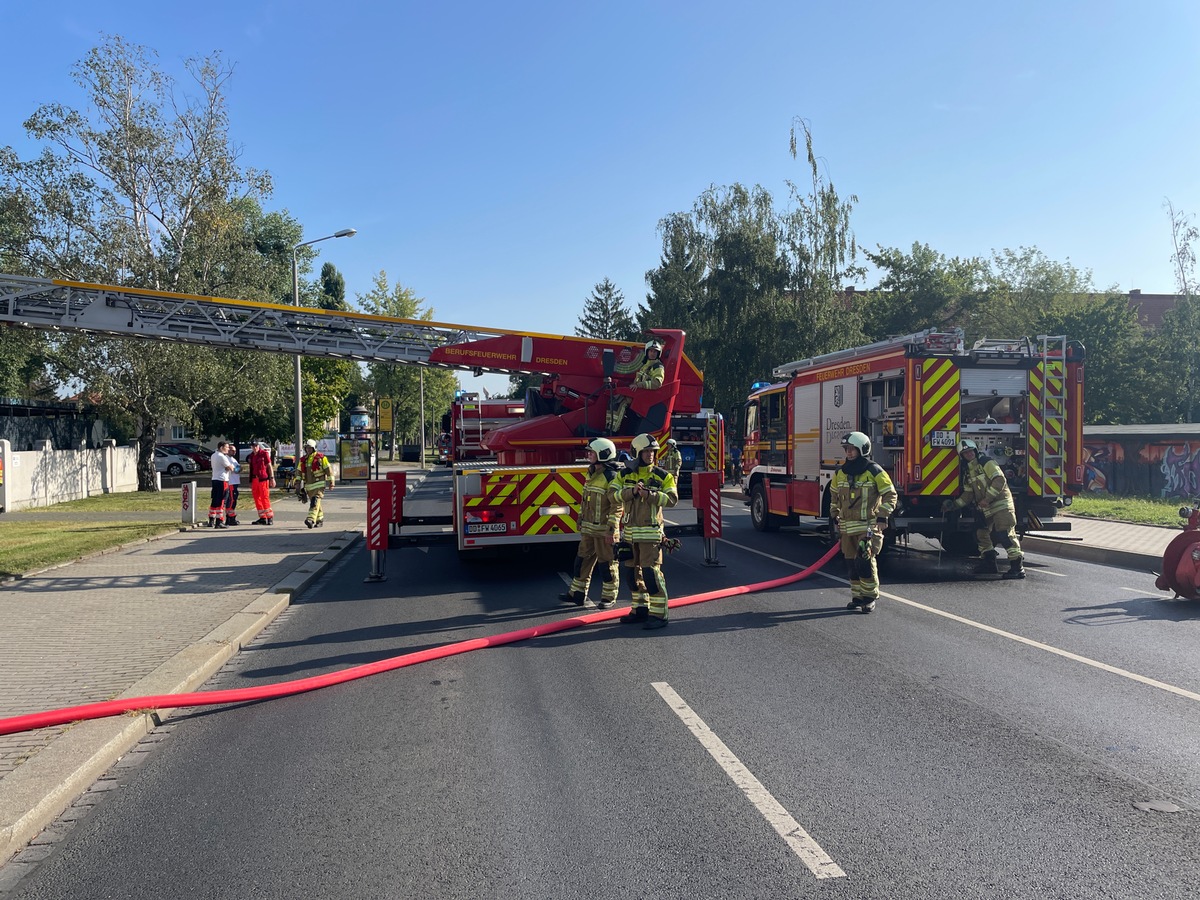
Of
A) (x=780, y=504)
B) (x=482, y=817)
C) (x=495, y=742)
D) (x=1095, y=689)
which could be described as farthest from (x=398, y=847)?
Result: (x=780, y=504)

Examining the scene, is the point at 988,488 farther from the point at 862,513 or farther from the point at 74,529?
the point at 74,529

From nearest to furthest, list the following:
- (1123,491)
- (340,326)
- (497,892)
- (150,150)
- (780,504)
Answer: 1. (497,892)
2. (340,326)
3. (780,504)
4. (1123,491)
5. (150,150)

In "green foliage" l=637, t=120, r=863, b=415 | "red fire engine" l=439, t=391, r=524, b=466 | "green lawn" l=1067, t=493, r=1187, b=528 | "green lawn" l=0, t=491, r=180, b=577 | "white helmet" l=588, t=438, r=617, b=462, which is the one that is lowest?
"green lawn" l=0, t=491, r=180, b=577

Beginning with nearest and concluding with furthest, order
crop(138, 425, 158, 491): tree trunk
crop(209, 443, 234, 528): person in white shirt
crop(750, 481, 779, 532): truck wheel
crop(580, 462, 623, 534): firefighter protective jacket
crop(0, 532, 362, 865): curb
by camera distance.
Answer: crop(0, 532, 362, 865): curb < crop(580, 462, 623, 534): firefighter protective jacket < crop(750, 481, 779, 532): truck wheel < crop(209, 443, 234, 528): person in white shirt < crop(138, 425, 158, 491): tree trunk

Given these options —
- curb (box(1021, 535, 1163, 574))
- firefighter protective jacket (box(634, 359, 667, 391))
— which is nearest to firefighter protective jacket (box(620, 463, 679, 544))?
firefighter protective jacket (box(634, 359, 667, 391))

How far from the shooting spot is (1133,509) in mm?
18344

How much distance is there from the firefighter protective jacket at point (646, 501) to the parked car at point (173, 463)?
35.0 m

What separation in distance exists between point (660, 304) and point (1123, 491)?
22.8m

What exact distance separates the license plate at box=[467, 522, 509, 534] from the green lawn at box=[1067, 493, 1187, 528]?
34.6ft

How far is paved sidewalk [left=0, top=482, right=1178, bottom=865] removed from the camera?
4.54 meters

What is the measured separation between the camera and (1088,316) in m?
37.8

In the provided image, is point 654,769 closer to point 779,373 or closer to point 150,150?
point 779,373

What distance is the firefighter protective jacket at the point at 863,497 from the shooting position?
895cm

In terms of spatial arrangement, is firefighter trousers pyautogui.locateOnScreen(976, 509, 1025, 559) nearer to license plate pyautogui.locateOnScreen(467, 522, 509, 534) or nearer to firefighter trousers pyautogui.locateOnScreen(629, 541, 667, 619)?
firefighter trousers pyautogui.locateOnScreen(629, 541, 667, 619)
